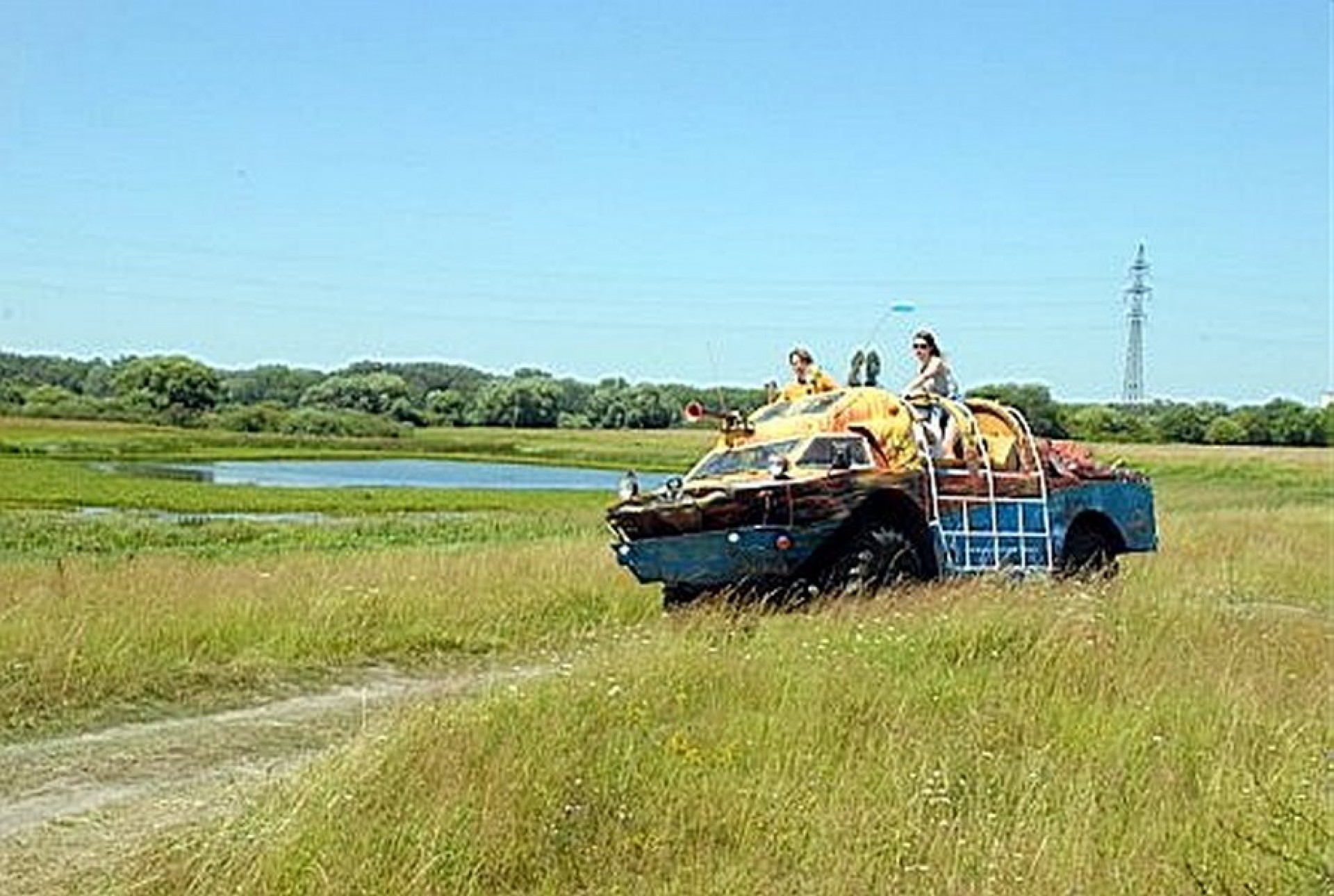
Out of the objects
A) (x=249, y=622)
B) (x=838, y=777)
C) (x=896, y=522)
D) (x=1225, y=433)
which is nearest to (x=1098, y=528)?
→ (x=896, y=522)

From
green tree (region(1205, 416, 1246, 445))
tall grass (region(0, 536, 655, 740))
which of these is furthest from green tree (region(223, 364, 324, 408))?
tall grass (region(0, 536, 655, 740))

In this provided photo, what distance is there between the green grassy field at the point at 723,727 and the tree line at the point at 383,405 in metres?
67.2

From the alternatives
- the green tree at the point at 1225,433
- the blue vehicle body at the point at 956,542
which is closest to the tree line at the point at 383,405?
the green tree at the point at 1225,433

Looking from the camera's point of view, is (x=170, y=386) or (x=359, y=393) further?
(x=359, y=393)

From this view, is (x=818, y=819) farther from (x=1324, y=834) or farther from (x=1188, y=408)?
(x=1188, y=408)

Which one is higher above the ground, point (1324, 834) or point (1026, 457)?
point (1026, 457)

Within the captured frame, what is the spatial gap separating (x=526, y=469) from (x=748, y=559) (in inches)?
2780

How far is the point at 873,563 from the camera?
1270 centimetres

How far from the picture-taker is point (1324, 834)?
20.1 feet

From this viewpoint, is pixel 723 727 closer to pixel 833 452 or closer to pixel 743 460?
pixel 833 452

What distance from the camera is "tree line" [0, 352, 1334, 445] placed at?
90.5 m

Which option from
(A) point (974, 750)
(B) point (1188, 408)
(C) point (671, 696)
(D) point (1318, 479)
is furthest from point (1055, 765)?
(B) point (1188, 408)

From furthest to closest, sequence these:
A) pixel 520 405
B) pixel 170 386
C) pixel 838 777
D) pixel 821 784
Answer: pixel 520 405
pixel 170 386
pixel 838 777
pixel 821 784

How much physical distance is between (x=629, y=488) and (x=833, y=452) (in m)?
1.74
